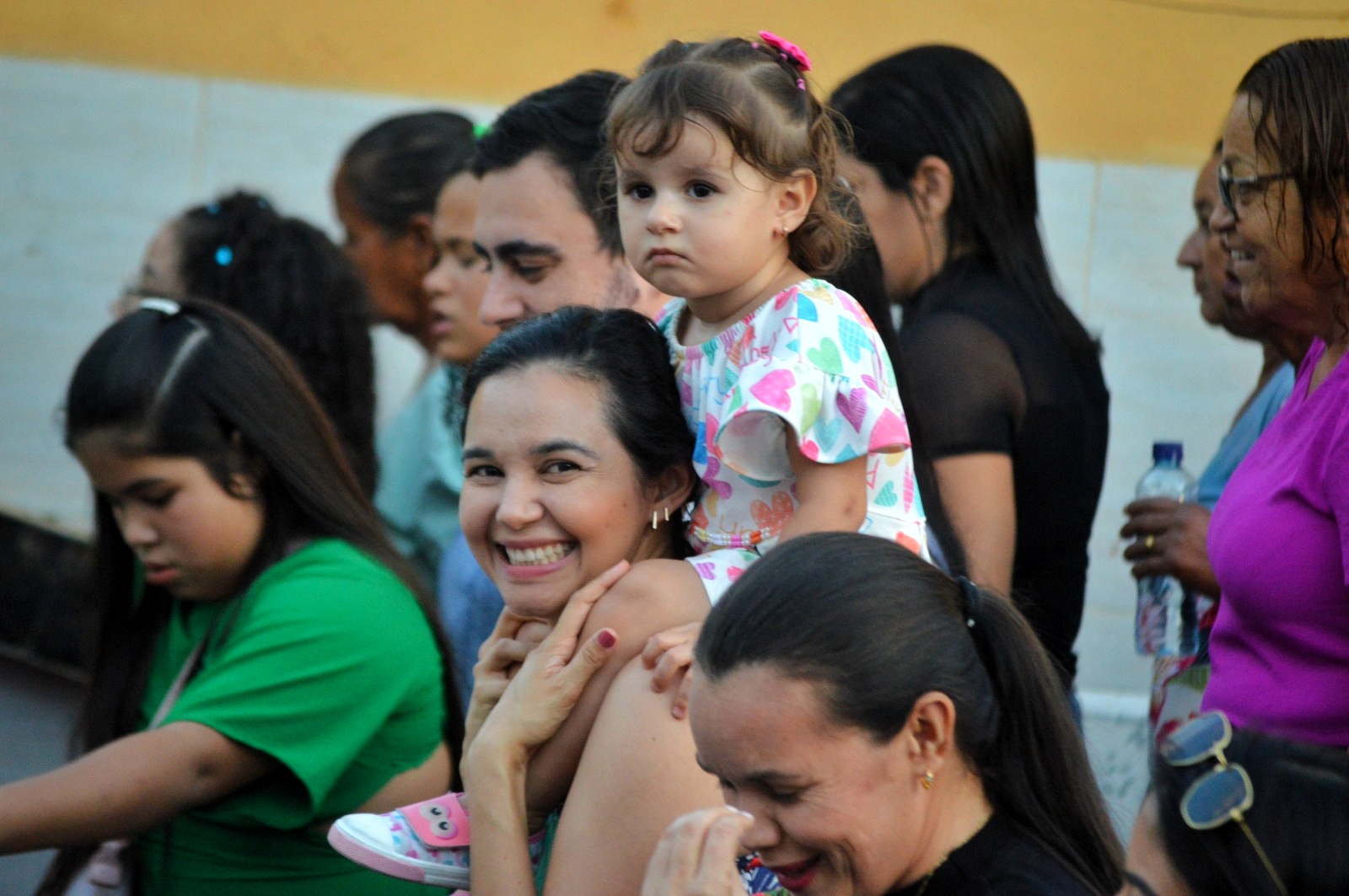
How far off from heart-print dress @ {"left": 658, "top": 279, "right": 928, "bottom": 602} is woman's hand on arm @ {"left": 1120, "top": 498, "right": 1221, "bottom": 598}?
0.88 meters

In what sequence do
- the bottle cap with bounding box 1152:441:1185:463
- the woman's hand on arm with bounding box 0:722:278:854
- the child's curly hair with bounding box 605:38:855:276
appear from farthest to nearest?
the bottle cap with bounding box 1152:441:1185:463, the woman's hand on arm with bounding box 0:722:278:854, the child's curly hair with bounding box 605:38:855:276

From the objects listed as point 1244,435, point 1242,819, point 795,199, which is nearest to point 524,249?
point 795,199

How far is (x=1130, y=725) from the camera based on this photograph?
5.15 m

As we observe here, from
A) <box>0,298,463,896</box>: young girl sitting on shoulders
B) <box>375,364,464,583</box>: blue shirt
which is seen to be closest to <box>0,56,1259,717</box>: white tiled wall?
<box>375,364,464,583</box>: blue shirt

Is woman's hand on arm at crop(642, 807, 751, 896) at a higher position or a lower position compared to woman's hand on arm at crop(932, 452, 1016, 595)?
lower

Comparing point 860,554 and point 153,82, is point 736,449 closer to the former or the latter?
point 860,554

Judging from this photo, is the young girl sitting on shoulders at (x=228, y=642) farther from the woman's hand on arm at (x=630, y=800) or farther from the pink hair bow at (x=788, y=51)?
the pink hair bow at (x=788, y=51)

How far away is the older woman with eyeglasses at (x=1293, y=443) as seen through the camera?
213 cm

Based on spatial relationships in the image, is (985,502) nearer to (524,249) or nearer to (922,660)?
(524,249)

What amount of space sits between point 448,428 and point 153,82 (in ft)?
8.33

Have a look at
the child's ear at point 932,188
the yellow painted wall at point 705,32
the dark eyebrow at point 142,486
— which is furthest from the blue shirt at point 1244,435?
the yellow painted wall at point 705,32

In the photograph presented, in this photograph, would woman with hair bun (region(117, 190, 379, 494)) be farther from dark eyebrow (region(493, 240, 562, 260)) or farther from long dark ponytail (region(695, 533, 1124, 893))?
long dark ponytail (region(695, 533, 1124, 893))

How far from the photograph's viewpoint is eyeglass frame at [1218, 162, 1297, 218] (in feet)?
7.33

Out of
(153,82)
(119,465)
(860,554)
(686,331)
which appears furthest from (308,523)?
(153,82)
